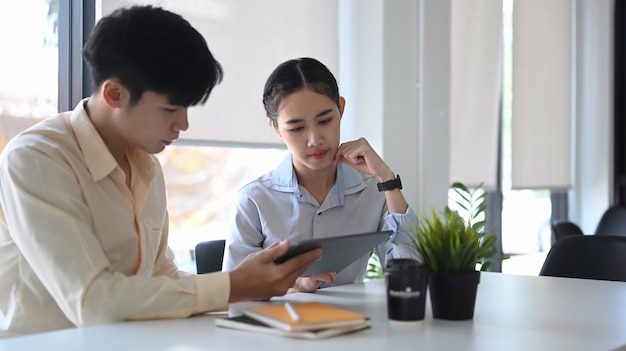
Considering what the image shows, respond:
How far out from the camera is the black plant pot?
1.63m

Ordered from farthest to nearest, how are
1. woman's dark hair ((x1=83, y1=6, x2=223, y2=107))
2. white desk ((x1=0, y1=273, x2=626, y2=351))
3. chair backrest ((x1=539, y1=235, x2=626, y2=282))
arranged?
chair backrest ((x1=539, y1=235, x2=626, y2=282)) → woman's dark hair ((x1=83, y1=6, x2=223, y2=107)) → white desk ((x1=0, y1=273, x2=626, y2=351))

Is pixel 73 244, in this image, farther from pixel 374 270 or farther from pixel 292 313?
pixel 374 270

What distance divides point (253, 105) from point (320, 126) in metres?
1.38

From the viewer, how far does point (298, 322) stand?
4.68 feet

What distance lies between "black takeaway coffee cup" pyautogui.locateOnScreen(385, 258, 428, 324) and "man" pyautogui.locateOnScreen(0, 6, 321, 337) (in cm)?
21

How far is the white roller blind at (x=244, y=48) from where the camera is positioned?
353 cm

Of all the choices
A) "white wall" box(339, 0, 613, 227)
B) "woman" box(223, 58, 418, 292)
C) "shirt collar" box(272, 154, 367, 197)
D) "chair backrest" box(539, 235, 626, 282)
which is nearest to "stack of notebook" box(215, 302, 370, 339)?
"woman" box(223, 58, 418, 292)

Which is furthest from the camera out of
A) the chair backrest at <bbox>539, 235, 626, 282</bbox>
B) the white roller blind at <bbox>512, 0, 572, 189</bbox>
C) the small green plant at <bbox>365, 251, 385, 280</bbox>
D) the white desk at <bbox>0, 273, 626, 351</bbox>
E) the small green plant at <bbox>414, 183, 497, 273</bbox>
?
the white roller blind at <bbox>512, 0, 572, 189</bbox>

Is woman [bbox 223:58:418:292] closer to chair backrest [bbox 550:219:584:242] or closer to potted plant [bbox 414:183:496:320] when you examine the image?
potted plant [bbox 414:183:496:320]

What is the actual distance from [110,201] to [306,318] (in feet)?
2.06

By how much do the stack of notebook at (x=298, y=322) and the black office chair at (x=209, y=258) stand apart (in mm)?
1193

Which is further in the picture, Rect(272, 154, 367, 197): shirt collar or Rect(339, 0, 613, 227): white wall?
Rect(339, 0, 613, 227): white wall

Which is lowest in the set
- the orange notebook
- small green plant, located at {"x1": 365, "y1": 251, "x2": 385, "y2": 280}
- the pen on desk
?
small green plant, located at {"x1": 365, "y1": 251, "x2": 385, "y2": 280}

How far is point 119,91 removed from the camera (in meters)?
1.81
